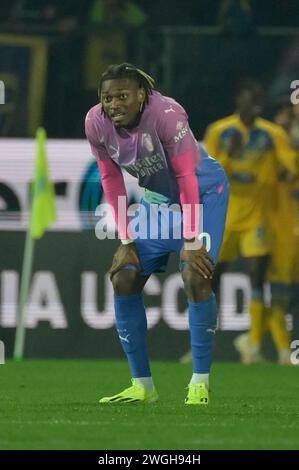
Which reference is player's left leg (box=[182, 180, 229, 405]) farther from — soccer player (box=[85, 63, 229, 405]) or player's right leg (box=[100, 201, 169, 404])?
player's right leg (box=[100, 201, 169, 404])

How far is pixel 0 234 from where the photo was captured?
13.0 meters

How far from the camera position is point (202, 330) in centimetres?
837

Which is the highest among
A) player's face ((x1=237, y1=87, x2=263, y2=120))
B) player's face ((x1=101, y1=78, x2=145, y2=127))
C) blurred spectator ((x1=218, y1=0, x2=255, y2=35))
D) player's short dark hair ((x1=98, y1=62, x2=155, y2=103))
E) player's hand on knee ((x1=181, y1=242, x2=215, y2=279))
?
blurred spectator ((x1=218, y1=0, x2=255, y2=35))

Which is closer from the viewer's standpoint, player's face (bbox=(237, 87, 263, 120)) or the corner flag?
the corner flag

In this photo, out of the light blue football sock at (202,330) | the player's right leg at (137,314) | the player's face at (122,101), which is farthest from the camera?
the player's right leg at (137,314)

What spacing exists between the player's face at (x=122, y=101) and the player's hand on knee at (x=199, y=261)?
74 cm

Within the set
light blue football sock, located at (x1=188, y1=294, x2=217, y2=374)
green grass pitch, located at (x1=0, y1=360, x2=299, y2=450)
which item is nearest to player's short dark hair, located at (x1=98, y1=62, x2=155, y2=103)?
light blue football sock, located at (x1=188, y1=294, x2=217, y2=374)

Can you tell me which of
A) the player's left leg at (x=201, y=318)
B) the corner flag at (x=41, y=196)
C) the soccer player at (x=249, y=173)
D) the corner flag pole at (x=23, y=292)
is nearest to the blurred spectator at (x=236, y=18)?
the soccer player at (x=249, y=173)

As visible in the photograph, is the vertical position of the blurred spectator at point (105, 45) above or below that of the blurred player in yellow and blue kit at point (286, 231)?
above

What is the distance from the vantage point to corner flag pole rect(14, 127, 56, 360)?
13.0 m

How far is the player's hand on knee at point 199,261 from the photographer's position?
8.20m

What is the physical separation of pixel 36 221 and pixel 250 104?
2.09 m

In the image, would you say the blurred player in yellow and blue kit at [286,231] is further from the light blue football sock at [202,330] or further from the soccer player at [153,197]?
the light blue football sock at [202,330]

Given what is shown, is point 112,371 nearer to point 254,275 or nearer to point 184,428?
point 254,275
